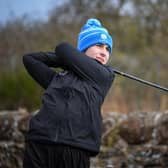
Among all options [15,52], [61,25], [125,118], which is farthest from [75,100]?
[61,25]

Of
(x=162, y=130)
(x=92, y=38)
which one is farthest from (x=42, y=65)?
(x=162, y=130)

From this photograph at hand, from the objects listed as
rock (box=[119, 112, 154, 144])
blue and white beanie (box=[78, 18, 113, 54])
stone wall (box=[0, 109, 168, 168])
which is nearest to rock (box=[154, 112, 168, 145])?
stone wall (box=[0, 109, 168, 168])

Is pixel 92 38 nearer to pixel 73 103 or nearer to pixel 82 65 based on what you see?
pixel 82 65

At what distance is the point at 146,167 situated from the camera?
18.3 feet

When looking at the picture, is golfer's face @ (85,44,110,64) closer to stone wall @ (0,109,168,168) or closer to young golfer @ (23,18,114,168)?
young golfer @ (23,18,114,168)

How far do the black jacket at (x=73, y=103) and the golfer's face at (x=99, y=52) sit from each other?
0.07 metres

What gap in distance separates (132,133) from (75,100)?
2791 mm

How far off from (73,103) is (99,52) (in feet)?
1.42

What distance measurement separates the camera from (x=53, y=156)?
10.5 ft

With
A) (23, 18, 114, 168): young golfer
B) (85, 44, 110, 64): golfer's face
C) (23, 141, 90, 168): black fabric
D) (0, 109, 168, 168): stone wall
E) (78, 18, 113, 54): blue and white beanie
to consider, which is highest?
(78, 18, 113, 54): blue and white beanie

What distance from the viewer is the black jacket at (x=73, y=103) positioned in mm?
3178

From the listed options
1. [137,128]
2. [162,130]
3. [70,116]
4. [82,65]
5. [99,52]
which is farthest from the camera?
[137,128]

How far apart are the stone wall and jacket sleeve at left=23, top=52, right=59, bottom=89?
7.21 ft

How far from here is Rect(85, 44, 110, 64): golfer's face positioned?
3478 millimetres
